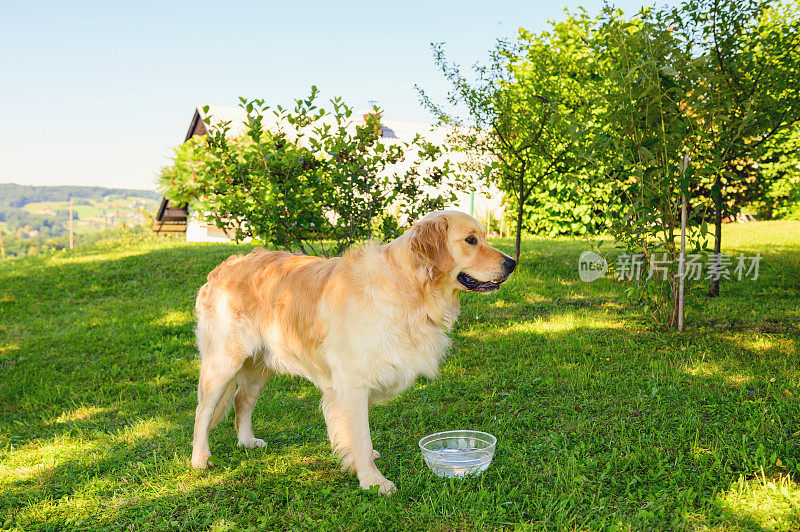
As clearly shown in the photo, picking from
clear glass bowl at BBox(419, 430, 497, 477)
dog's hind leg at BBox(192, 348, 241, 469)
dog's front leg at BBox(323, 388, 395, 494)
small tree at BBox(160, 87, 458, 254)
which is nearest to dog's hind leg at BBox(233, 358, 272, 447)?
dog's hind leg at BBox(192, 348, 241, 469)

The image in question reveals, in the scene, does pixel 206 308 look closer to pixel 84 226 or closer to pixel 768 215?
pixel 768 215

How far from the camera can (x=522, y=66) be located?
11.1 metres

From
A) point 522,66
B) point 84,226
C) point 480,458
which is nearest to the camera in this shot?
point 480,458

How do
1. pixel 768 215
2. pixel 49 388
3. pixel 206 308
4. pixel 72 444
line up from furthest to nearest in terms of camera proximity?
pixel 768 215 < pixel 49 388 < pixel 72 444 < pixel 206 308

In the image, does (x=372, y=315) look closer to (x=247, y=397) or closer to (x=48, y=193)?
(x=247, y=397)

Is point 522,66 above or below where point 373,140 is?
above

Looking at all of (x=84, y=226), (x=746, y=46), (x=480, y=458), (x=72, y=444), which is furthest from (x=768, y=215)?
(x=84, y=226)

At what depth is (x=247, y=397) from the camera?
442 centimetres

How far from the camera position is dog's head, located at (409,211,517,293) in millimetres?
3521

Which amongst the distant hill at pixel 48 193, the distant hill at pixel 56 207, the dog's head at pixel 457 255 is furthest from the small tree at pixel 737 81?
the distant hill at pixel 48 193

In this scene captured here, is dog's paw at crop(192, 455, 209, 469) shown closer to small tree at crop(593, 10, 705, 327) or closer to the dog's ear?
the dog's ear

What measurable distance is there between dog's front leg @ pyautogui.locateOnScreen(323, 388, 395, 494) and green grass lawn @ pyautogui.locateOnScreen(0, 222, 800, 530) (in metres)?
0.12

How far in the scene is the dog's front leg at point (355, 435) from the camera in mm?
3473

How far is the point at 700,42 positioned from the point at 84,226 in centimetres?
11776
